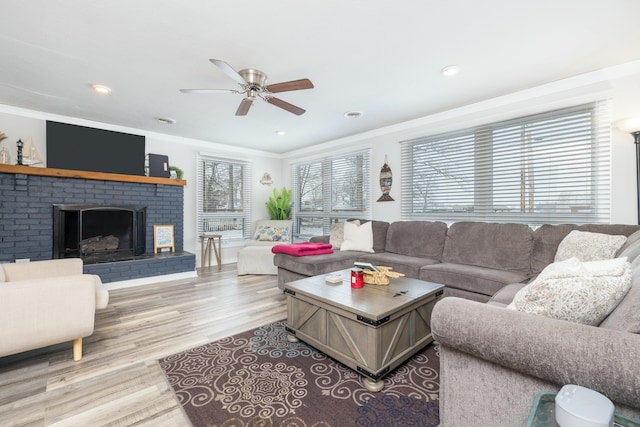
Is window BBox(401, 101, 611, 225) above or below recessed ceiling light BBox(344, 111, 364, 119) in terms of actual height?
below

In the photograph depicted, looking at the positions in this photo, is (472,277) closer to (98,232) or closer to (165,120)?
(165,120)

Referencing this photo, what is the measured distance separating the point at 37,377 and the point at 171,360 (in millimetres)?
816

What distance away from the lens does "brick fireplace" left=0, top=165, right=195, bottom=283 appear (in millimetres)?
3506

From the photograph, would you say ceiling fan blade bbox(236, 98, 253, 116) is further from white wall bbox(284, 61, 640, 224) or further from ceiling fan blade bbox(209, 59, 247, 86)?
white wall bbox(284, 61, 640, 224)

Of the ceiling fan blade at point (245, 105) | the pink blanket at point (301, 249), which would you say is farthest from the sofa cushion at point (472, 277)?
the ceiling fan blade at point (245, 105)

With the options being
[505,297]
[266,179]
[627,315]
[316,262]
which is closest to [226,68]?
[316,262]

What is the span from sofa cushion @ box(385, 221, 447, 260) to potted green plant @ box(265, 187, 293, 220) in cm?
252

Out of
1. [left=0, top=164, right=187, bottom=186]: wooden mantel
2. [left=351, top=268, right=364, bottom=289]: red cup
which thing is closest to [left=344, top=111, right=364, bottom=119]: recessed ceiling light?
[left=351, top=268, right=364, bottom=289]: red cup

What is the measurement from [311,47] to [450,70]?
133 cm

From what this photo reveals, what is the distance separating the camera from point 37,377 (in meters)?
1.85

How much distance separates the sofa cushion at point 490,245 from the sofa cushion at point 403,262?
1.00 feet

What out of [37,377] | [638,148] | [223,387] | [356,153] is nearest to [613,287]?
[223,387]

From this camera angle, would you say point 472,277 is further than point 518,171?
No

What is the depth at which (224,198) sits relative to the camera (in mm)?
5570
